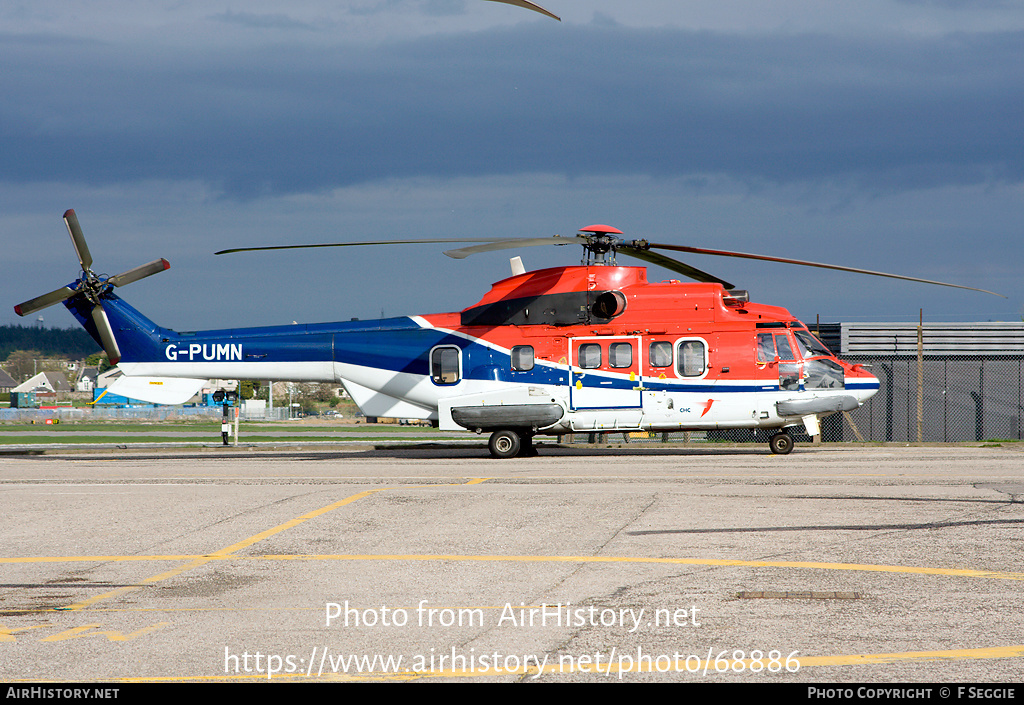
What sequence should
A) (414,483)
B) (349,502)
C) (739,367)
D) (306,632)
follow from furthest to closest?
1. (739,367)
2. (414,483)
3. (349,502)
4. (306,632)

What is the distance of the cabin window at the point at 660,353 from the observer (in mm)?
20797

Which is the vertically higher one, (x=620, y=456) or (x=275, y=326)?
(x=275, y=326)

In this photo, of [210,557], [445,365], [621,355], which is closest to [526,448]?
[445,365]

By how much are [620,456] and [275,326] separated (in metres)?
9.27

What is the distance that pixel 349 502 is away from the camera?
1238 centimetres

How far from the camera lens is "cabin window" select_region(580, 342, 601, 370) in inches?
827

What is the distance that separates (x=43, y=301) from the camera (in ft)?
73.0

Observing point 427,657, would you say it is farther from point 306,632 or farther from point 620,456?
point 620,456

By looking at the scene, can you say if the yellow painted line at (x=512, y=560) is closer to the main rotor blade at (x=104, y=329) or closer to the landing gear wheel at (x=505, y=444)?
the landing gear wheel at (x=505, y=444)

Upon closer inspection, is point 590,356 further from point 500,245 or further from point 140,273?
point 140,273

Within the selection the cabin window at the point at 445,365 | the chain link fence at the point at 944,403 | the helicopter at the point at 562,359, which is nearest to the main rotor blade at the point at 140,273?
the helicopter at the point at 562,359

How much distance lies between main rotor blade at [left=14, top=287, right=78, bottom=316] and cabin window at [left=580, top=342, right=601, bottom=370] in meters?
13.2

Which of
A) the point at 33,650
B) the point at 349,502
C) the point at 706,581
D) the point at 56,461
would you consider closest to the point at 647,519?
the point at 706,581
